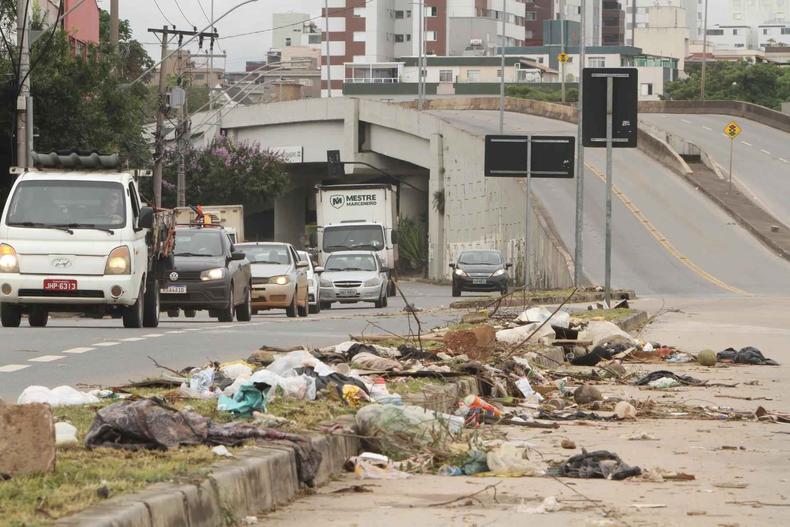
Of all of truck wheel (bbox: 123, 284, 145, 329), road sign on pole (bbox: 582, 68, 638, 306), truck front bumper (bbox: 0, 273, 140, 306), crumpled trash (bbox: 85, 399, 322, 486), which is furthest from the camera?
road sign on pole (bbox: 582, 68, 638, 306)

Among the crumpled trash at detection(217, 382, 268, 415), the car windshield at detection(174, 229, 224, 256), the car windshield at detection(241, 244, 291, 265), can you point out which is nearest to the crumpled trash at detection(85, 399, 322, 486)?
the crumpled trash at detection(217, 382, 268, 415)

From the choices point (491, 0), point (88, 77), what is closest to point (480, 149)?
point (88, 77)

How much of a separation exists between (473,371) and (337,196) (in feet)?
147

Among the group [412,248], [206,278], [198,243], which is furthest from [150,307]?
[412,248]

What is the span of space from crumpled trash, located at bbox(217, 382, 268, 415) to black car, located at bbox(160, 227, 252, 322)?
59.0 ft

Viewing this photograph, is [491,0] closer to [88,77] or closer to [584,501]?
[88,77]

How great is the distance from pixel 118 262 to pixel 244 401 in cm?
1441

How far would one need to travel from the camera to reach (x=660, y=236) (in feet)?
Answer: 213

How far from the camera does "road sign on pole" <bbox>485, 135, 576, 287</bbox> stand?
54.9 m

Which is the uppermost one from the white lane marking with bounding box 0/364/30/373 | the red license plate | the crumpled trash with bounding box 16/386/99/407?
the crumpled trash with bounding box 16/386/99/407

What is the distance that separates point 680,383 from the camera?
16.2 m

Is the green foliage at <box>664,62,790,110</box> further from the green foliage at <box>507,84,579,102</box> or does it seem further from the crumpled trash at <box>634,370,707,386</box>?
the crumpled trash at <box>634,370,707,386</box>

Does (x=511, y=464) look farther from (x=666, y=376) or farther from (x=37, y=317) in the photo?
(x=37, y=317)

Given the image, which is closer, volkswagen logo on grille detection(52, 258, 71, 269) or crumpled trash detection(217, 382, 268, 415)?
crumpled trash detection(217, 382, 268, 415)
